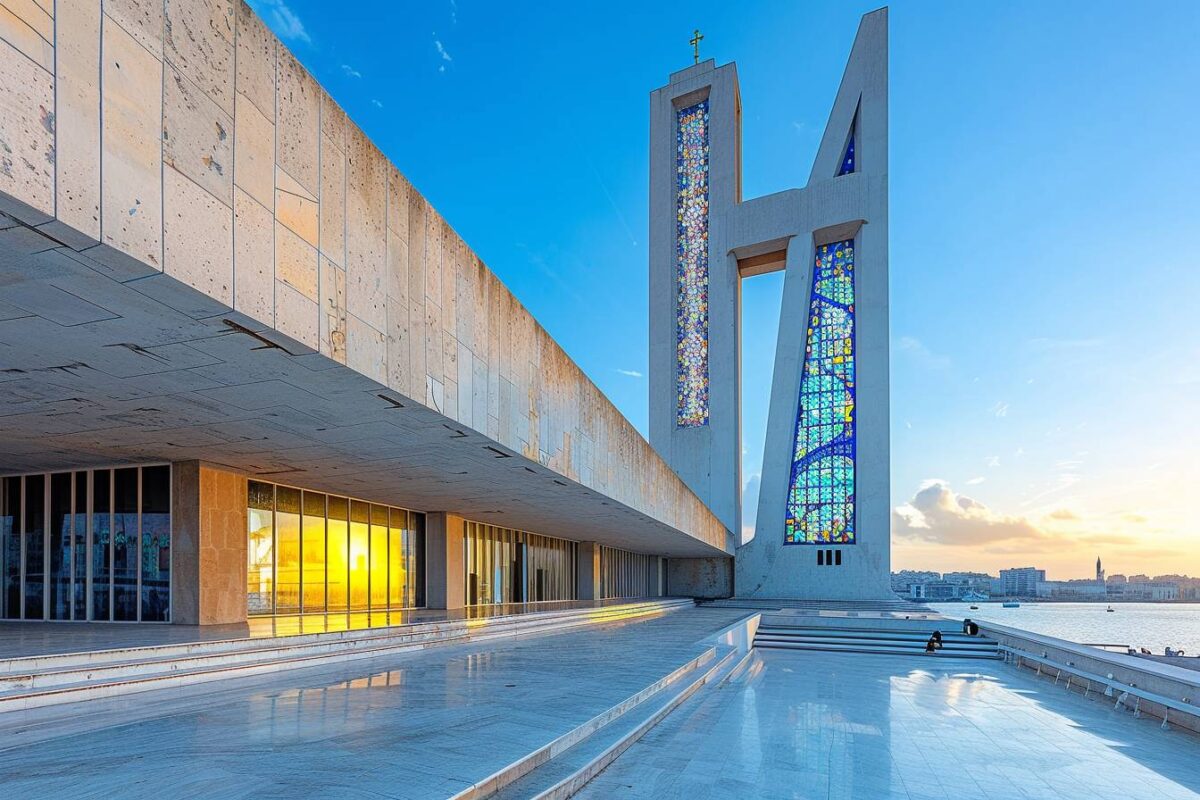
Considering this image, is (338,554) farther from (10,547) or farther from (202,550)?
(10,547)

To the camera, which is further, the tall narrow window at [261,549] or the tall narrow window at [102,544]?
the tall narrow window at [261,549]

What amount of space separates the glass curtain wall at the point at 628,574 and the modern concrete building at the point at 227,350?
12.1 metres

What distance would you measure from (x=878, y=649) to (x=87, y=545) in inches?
578

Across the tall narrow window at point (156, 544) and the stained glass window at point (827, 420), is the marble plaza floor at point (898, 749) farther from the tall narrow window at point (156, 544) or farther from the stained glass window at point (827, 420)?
the stained glass window at point (827, 420)

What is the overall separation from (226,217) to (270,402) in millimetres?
2442

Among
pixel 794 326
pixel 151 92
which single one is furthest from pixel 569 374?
pixel 794 326

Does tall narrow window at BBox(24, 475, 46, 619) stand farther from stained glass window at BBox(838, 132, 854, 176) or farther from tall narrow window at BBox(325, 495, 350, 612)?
stained glass window at BBox(838, 132, 854, 176)

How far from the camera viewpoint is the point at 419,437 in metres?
7.42

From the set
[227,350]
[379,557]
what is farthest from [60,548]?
[227,350]

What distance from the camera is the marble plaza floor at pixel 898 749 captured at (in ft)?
15.1

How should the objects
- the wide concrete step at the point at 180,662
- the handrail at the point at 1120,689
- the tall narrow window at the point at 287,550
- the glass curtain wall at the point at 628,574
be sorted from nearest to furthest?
the wide concrete step at the point at 180,662, the handrail at the point at 1120,689, the tall narrow window at the point at 287,550, the glass curtain wall at the point at 628,574

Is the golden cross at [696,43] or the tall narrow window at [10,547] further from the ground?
the golden cross at [696,43]

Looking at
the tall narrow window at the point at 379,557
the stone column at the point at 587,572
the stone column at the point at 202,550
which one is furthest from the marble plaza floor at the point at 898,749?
the stone column at the point at 587,572

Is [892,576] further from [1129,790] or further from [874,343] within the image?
[1129,790]
